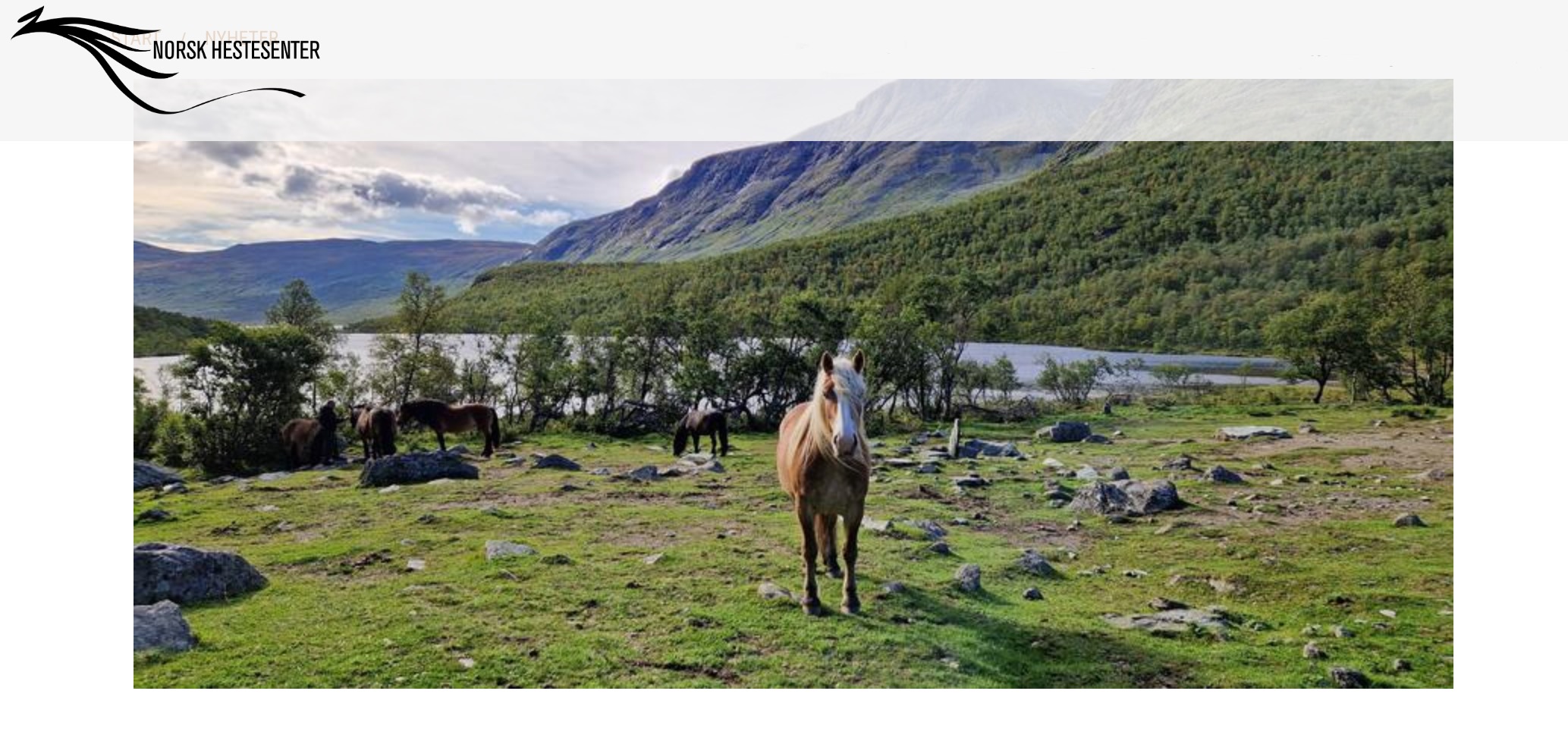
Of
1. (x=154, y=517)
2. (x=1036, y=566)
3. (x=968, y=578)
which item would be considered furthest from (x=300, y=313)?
(x=1036, y=566)

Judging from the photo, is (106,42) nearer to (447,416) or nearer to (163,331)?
(163,331)

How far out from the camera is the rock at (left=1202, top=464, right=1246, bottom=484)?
40.2ft

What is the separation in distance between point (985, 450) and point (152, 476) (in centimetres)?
1656

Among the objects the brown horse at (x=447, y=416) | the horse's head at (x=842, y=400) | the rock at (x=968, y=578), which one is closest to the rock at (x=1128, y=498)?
the rock at (x=968, y=578)

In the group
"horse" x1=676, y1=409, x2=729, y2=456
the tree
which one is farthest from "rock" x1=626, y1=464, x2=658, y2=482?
the tree

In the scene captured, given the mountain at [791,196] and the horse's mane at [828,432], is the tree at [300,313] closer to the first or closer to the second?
the horse's mane at [828,432]

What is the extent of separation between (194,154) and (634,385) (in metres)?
13.2

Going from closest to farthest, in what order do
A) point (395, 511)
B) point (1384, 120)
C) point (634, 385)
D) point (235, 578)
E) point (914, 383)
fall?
point (235, 578) → point (395, 511) → point (1384, 120) → point (914, 383) → point (634, 385)

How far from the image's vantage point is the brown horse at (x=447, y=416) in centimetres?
1788

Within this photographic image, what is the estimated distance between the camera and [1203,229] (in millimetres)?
31234

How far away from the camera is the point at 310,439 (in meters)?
16.0

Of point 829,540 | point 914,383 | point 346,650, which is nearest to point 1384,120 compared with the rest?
point 914,383

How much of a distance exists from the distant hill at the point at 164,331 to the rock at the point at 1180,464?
55.8ft
